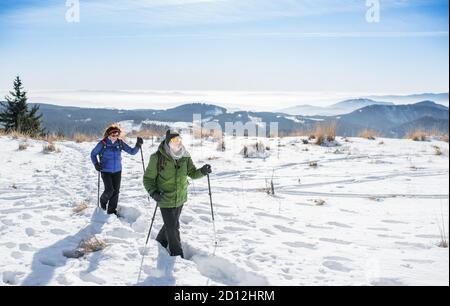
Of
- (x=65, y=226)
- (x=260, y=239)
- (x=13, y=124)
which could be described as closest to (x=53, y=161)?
(x=65, y=226)

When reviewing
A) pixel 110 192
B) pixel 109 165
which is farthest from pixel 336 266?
pixel 109 165

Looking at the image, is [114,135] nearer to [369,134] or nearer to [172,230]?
[172,230]

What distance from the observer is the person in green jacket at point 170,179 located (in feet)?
17.1

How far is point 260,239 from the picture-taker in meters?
5.68

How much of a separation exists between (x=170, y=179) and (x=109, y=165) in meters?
2.47

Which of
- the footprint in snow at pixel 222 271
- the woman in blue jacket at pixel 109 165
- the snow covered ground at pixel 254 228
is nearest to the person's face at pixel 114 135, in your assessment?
the woman in blue jacket at pixel 109 165

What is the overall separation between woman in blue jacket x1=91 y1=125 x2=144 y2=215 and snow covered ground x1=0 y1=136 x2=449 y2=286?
33 cm

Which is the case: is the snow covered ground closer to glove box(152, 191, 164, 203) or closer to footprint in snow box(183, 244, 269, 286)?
footprint in snow box(183, 244, 269, 286)

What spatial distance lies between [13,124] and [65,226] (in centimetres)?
3623

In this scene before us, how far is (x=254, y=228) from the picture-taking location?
6223 millimetres

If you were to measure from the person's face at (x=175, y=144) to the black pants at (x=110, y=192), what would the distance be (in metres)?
2.50

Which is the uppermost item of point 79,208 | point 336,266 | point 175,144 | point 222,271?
point 175,144

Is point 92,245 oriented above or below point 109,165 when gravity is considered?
below
